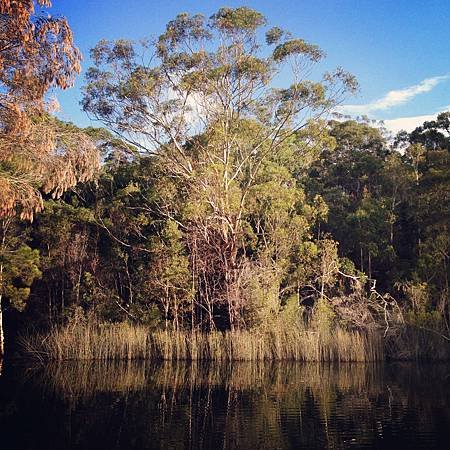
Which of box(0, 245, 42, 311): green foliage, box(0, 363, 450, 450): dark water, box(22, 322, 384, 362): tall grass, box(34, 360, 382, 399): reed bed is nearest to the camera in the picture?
box(0, 363, 450, 450): dark water

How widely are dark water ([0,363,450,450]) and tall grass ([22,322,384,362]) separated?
0.90m

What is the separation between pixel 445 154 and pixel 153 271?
34.1 ft

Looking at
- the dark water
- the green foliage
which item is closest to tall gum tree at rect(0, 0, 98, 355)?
the dark water

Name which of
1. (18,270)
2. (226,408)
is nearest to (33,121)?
(226,408)

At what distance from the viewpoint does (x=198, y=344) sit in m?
15.5

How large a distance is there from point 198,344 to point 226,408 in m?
6.45

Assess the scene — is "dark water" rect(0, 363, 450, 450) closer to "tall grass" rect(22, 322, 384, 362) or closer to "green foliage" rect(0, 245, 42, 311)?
"tall grass" rect(22, 322, 384, 362)

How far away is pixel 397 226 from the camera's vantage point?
23.1 metres

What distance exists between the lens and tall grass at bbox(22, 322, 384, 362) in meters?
14.9

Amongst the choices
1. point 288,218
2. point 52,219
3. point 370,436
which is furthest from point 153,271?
point 370,436

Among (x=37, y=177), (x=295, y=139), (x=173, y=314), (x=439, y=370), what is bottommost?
(x=439, y=370)

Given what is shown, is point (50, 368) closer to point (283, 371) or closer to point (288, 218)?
point (283, 371)

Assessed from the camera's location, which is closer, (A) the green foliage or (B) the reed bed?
(B) the reed bed

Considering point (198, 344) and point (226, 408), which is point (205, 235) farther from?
point (226, 408)
